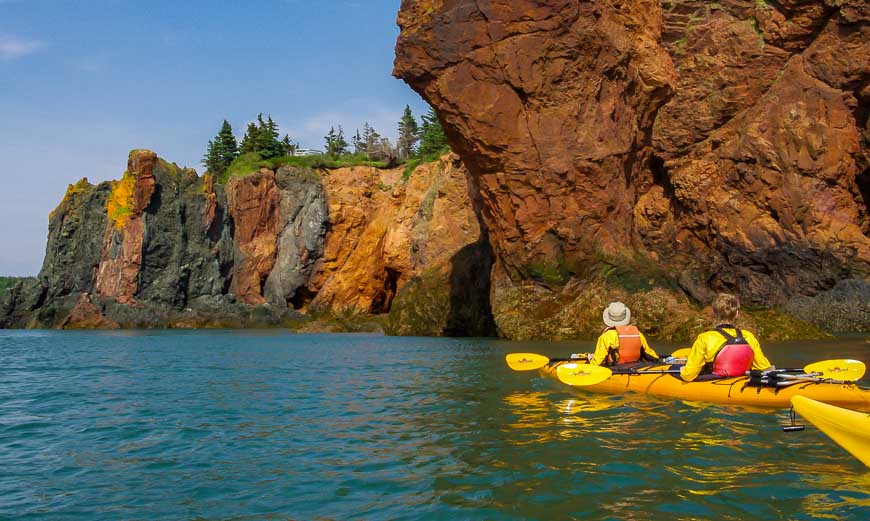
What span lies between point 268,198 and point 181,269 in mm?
8615

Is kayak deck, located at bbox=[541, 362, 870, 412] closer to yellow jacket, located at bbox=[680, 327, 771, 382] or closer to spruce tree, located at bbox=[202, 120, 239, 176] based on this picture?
yellow jacket, located at bbox=[680, 327, 771, 382]

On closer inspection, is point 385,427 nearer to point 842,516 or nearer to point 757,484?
point 757,484

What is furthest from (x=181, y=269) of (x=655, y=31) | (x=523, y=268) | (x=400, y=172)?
(x=655, y=31)

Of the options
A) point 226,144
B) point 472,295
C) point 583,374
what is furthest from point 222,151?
point 583,374

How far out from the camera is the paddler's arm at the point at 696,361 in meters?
8.94

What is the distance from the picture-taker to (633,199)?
2612cm

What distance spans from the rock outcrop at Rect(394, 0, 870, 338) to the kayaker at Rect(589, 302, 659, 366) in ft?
40.0

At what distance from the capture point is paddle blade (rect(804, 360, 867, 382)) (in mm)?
9115

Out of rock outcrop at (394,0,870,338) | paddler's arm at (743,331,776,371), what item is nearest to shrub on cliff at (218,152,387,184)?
rock outcrop at (394,0,870,338)

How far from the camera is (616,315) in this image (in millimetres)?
10852

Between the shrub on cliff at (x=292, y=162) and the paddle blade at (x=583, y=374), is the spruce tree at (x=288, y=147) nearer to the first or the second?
the shrub on cliff at (x=292, y=162)

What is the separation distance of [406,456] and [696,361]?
4666 mm

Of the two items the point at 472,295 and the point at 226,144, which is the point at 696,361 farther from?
the point at 226,144

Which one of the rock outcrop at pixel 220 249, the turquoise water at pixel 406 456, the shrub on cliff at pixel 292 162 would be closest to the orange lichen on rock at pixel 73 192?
the rock outcrop at pixel 220 249
